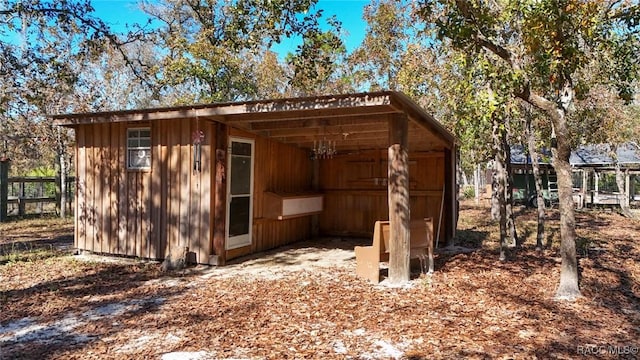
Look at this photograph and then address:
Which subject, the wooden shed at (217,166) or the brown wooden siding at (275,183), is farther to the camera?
the brown wooden siding at (275,183)

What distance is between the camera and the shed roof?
5.32 meters

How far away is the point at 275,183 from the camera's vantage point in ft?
26.8

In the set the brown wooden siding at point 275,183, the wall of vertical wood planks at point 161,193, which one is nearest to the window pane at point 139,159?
the wall of vertical wood planks at point 161,193

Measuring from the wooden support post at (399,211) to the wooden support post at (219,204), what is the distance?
103 inches

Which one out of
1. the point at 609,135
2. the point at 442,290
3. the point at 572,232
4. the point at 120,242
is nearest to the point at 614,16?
the point at 572,232

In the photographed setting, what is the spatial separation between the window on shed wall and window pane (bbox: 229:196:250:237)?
5.05 ft

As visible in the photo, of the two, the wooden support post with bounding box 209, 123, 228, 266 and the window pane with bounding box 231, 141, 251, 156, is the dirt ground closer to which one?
→ the wooden support post with bounding box 209, 123, 228, 266

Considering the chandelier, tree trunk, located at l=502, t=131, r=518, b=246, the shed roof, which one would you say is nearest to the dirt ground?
tree trunk, located at l=502, t=131, r=518, b=246

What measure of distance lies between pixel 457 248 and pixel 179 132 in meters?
5.60

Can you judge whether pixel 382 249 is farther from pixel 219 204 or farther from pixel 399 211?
pixel 219 204

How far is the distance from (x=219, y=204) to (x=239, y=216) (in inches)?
25.4

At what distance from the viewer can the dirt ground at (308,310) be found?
11.2 ft

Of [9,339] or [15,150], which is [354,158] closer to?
[9,339]

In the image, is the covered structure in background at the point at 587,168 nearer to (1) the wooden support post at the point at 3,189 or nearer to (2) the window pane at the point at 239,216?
(2) the window pane at the point at 239,216
